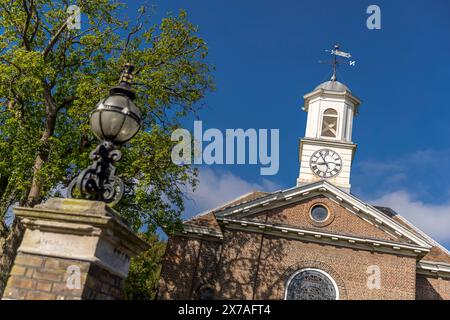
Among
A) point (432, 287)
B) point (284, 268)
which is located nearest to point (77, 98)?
point (284, 268)

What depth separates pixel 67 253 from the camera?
145 inches

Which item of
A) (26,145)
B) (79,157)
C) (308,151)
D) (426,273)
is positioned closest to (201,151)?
(79,157)

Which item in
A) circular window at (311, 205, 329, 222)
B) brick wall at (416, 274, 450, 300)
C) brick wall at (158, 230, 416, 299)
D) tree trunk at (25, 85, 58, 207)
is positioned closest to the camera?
tree trunk at (25, 85, 58, 207)

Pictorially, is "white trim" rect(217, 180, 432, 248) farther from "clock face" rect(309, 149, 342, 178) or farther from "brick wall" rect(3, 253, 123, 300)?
"brick wall" rect(3, 253, 123, 300)

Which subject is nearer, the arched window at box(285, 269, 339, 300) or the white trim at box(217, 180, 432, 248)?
the arched window at box(285, 269, 339, 300)

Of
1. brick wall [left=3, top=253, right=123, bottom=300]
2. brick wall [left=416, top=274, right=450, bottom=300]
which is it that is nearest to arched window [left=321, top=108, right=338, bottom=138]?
brick wall [left=416, top=274, right=450, bottom=300]

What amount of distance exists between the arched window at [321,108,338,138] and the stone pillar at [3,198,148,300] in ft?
79.1

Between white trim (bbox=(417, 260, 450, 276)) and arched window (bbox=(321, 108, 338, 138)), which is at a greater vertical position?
arched window (bbox=(321, 108, 338, 138))

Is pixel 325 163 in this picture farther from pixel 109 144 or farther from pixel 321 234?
pixel 109 144

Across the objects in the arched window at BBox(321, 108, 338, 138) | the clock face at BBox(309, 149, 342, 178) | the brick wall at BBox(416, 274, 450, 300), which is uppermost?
the arched window at BBox(321, 108, 338, 138)

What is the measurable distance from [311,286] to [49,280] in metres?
16.8

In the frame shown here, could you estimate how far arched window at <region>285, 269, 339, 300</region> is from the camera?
1881cm

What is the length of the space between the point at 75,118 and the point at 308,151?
15199 mm

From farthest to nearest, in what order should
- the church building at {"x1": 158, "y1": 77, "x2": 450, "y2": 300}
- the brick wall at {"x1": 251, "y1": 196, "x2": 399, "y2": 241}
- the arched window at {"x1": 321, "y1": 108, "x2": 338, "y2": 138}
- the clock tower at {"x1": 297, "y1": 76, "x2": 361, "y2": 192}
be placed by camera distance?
1. the arched window at {"x1": 321, "y1": 108, "x2": 338, "y2": 138}
2. the clock tower at {"x1": 297, "y1": 76, "x2": 361, "y2": 192}
3. the brick wall at {"x1": 251, "y1": 196, "x2": 399, "y2": 241}
4. the church building at {"x1": 158, "y1": 77, "x2": 450, "y2": 300}
